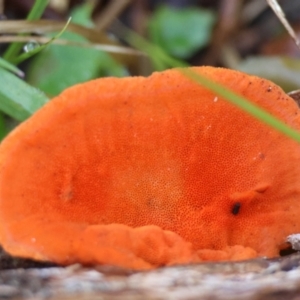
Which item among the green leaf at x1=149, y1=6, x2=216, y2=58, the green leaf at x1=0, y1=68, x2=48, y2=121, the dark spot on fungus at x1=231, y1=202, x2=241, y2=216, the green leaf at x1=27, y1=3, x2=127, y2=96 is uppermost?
the green leaf at x1=149, y1=6, x2=216, y2=58

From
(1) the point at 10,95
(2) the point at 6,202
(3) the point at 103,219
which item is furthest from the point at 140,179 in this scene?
(1) the point at 10,95

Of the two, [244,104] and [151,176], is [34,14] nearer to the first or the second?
[151,176]

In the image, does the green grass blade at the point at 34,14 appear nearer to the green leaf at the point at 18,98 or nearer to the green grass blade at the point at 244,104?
the green leaf at the point at 18,98

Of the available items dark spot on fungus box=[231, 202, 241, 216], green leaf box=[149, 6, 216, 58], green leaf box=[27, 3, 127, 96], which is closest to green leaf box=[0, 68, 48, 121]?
green leaf box=[27, 3, 127, 96]

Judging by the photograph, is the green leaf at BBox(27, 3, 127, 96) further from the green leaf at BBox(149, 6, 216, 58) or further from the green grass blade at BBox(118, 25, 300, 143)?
the green grass blade at BBox(118, 25, 300, 143)

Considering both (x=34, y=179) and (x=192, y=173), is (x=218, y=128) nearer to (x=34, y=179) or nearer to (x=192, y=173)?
(x=192, y=173)

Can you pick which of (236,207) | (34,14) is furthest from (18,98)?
(236,207)
